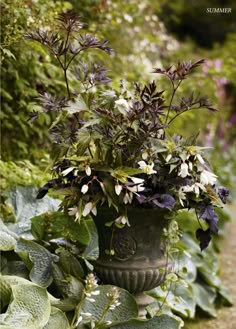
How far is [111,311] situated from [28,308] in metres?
0.39

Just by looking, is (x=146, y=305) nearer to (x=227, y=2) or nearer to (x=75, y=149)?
(x=75, y=149)

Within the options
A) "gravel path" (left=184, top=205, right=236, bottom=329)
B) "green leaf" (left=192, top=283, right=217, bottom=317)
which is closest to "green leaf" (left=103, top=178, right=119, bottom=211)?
"gravel path" (left=184, top=205, right=236, bottom=329)

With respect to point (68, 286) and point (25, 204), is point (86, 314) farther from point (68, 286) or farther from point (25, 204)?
point (25, 204)

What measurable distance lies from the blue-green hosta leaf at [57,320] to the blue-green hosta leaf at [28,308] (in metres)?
0.06

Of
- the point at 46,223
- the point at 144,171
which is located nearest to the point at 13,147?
the point at 46,223

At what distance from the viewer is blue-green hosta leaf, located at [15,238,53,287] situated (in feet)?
7.52

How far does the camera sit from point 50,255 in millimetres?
2391

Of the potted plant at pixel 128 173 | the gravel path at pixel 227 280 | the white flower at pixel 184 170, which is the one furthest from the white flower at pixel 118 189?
the gravel path at pixel 227 280

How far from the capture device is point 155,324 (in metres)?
2.25

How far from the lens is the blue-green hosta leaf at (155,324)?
7.27ft

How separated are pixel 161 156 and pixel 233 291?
64.9 inches

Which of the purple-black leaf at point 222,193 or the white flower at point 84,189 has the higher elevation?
the white flower at point 84,189

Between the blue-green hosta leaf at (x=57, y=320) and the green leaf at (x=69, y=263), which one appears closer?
the blue-green hosta leaf at (x=57, y=320)

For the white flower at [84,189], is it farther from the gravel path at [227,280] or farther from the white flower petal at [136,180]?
the gravel path at [227,280]
